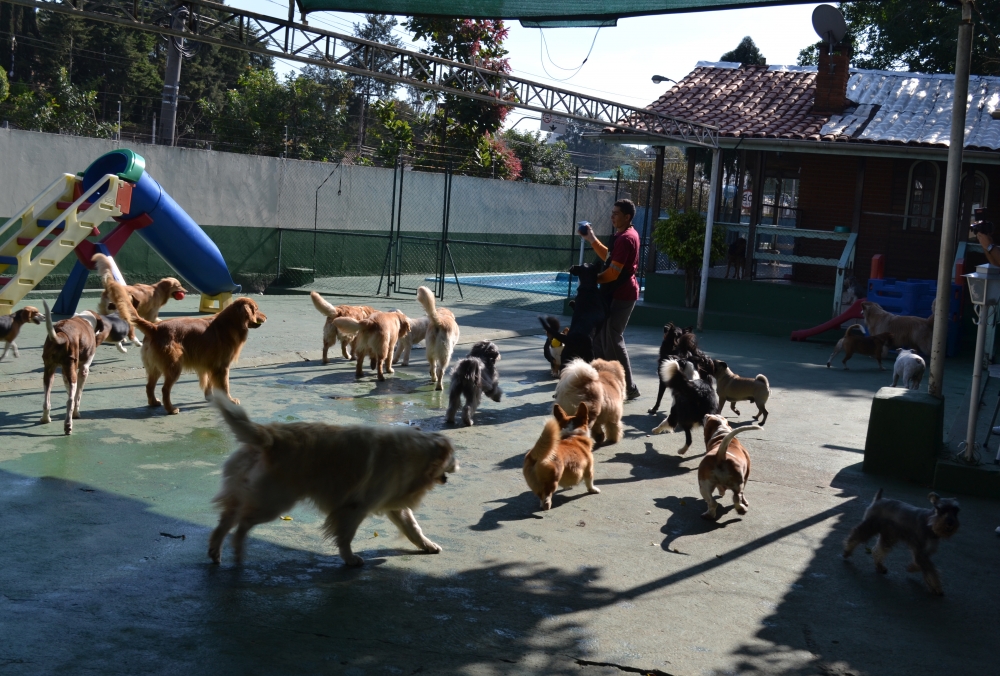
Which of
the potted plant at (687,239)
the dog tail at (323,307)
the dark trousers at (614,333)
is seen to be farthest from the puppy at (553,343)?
the potted plant at (687,239)

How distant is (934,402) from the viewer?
767cm

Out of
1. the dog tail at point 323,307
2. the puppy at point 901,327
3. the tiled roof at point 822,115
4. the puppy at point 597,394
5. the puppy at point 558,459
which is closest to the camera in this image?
the puppy at point 558,459

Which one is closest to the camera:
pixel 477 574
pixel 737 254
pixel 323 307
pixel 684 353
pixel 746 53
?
pixel 477 574

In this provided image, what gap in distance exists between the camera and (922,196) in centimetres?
1994

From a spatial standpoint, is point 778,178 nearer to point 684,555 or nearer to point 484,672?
point 684,555

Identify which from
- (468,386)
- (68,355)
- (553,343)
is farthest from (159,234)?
(468,386)

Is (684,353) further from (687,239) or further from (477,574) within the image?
(687,239)

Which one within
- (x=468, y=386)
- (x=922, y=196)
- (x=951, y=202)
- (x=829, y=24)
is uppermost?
(x=829, y=24)

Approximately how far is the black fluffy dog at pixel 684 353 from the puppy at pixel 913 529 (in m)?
3.36

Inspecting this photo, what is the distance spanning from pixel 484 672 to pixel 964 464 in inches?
206

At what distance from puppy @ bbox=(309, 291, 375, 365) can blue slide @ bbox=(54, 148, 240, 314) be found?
393 cm

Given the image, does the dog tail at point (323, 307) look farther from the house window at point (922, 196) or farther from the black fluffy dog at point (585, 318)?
the house window at point (922, 196)

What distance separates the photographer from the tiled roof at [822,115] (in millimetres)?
18516

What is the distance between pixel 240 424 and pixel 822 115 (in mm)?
18359
